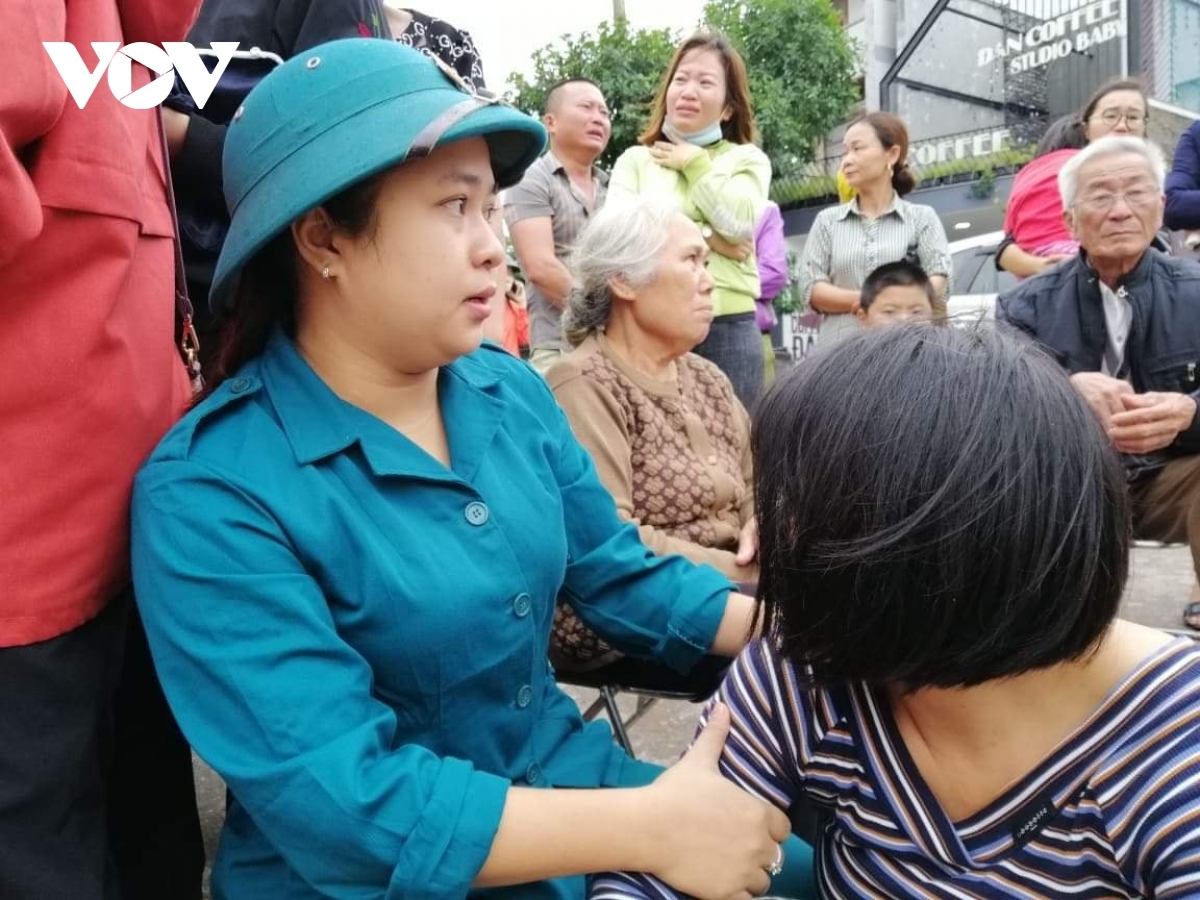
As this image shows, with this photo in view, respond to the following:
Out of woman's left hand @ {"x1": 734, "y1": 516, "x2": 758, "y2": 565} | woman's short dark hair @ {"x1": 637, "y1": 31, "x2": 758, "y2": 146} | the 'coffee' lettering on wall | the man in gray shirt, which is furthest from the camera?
the 'coffee' lettering on wall

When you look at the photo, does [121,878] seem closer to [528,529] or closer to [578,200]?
[528,529]

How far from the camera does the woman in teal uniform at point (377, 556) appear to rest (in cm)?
108

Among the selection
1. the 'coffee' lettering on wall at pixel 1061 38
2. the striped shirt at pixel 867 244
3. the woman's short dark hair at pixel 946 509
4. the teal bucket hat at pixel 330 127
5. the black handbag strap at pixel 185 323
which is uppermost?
the 'coffee' lettering on wall at pixel 1061 38

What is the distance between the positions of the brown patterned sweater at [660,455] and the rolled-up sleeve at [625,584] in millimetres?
654

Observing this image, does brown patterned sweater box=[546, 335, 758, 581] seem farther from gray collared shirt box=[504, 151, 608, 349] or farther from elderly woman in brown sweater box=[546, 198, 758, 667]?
gray collared shirt box=[504, 151, 608, 349]

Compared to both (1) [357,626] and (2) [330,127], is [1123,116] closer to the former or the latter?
(2) [330,127]

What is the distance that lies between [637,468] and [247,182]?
53.8 inches

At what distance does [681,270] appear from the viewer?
110 inches

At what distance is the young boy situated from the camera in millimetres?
4555

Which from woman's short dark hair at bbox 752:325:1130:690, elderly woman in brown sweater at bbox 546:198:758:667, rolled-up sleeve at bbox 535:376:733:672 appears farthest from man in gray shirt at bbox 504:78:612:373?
woman's short dark hair at bbox 752:325:1130:690

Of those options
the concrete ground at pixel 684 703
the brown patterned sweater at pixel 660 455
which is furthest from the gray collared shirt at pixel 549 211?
the concrete ground at pixel 684 703

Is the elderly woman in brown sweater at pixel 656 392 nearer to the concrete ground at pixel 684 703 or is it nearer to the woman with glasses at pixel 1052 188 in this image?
the concrete ground at pixel 684 703

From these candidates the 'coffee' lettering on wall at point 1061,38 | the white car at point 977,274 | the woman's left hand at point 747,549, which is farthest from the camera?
the 'coffee' lettering on wall at point 1061,38

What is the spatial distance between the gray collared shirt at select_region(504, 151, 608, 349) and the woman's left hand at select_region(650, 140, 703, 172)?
13.7 inches
